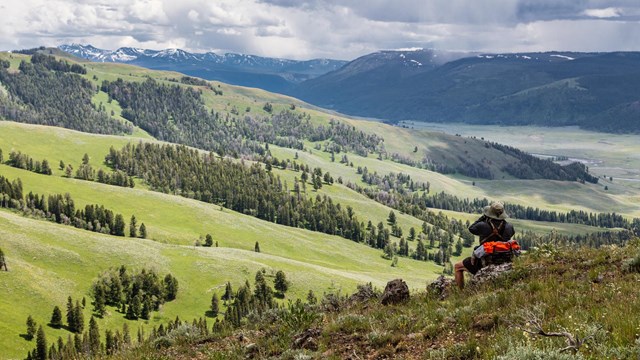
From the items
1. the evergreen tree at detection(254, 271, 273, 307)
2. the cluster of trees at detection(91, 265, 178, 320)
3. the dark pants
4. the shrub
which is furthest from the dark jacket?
the cluster of trees at detection(91, 265, 178, 320)

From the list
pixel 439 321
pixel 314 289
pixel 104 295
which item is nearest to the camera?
pixel 439 321

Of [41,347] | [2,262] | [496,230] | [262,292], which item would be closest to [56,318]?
[41,347]

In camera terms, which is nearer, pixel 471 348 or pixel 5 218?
pixel 471 348

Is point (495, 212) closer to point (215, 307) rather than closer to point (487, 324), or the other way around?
point (487, 324)

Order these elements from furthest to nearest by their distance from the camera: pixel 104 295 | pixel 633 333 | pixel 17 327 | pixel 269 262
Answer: pixel 269 262 < pixel 104 295 < pixel 17 327 < pixel 633 333

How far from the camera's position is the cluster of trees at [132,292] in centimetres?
13188

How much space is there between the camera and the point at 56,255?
463 feet

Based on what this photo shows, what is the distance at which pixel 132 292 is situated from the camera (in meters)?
137

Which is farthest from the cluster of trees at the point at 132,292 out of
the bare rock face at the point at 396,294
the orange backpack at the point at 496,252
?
the orange backpack at the point at 496,252

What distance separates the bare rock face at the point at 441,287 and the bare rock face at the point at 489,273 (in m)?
1.35

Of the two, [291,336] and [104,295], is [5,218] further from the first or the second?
[291,336]

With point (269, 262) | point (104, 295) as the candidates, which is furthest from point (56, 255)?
point (269, 262)

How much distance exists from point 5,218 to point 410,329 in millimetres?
163472

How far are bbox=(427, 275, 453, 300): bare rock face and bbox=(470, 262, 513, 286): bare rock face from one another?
4.44ft
